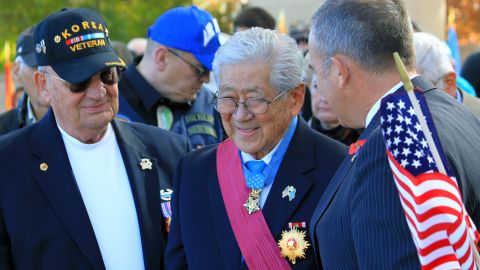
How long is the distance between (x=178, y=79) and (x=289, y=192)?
6.87ft

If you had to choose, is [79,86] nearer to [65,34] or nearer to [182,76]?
[65,34]

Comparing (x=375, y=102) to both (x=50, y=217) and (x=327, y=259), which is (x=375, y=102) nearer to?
(x=327, y=259)

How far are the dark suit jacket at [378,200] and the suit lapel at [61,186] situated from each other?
1.26 meters

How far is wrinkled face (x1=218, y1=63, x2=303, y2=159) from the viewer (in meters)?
3.73

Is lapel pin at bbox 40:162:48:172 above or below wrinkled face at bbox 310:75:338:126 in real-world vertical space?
above

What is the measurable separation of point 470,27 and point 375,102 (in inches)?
841

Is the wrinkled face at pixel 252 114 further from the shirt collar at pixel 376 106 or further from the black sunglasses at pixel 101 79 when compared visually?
the shirt collar at pixel 376 106

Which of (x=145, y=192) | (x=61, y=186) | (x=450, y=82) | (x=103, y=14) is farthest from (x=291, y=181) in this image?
(x=103, y=14)

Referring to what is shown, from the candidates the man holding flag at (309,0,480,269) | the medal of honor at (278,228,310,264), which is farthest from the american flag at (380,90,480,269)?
the medal of honor at (278,228,310,264)

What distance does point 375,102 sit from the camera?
2.96 m

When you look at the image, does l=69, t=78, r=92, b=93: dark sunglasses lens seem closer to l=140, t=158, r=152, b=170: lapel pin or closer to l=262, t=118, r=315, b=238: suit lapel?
l=140, t=158, r=152, b=170: lapel pin

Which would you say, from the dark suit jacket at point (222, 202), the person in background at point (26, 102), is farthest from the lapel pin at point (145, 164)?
the person in background at point (26, 102)

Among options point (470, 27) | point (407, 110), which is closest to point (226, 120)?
point (407, 110)

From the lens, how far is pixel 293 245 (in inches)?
140
